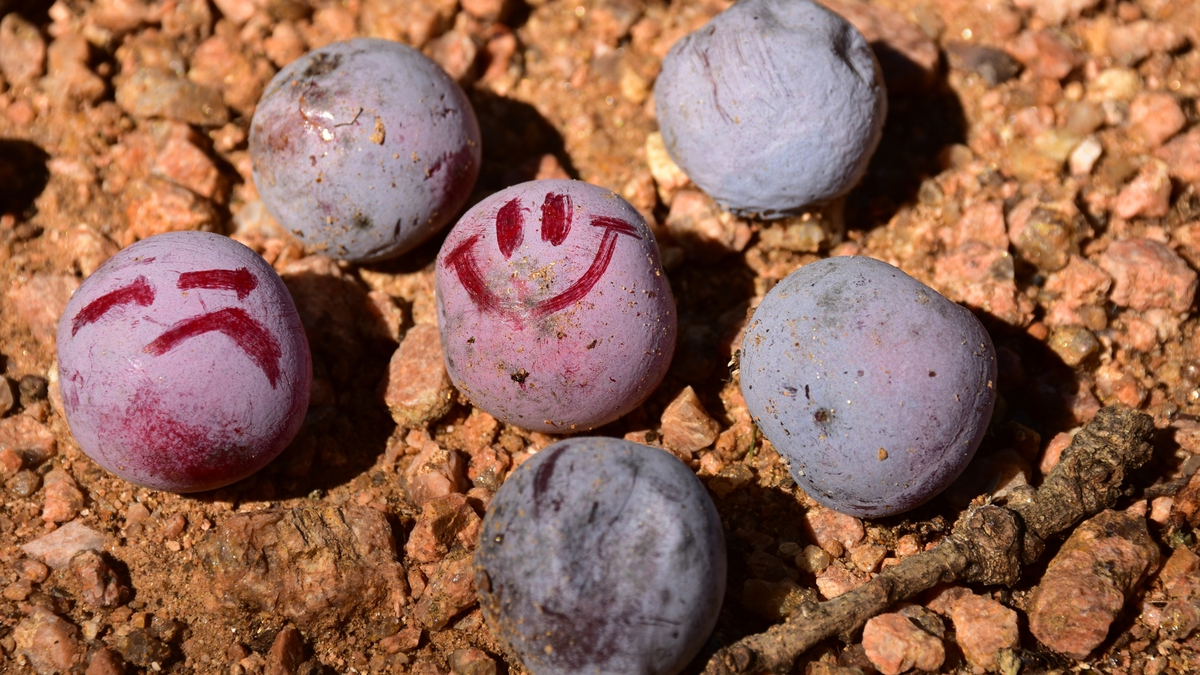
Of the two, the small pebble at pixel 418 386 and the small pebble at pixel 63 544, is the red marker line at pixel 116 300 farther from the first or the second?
the small pebble at pixel 418 386

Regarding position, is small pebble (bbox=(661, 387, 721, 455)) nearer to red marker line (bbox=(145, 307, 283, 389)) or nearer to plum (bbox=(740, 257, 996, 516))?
plum (bbox=(740, 257, 996, 516))

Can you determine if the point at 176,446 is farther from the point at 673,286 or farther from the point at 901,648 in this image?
the point at 901,648

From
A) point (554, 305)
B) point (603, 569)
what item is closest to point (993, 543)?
point (603, 569)

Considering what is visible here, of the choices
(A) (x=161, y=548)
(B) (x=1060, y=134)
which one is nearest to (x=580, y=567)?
(A) (x=161, y=548)

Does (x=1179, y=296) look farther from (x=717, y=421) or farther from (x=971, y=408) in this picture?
(x=717, y=421)

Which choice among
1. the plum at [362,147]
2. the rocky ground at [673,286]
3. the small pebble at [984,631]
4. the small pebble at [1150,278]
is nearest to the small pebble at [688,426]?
the rocky ground at [673,286]

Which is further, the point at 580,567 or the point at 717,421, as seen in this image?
the point at 717,421

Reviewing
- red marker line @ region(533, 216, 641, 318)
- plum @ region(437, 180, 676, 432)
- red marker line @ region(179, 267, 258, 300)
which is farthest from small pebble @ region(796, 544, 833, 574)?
red marker line @ region(179, 267, 258, 300)
